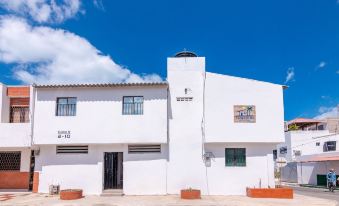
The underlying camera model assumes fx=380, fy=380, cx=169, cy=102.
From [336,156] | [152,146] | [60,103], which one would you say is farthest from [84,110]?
[336,156]

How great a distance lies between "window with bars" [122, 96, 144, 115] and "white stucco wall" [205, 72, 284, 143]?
3.87 metres

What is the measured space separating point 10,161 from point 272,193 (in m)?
16.5

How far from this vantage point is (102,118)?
22.0 metres

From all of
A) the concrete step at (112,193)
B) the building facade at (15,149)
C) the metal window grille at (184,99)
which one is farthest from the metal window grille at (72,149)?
the metal window grille at (184,99)

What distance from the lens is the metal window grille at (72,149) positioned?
22625mm

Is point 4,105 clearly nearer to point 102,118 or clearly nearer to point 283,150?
point 102,118

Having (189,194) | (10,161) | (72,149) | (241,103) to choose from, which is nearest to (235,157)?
(241,103)

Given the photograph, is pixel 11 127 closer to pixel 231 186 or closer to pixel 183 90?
pixel 183 90

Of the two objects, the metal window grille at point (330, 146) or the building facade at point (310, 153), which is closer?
the building facade at point (310, 153)

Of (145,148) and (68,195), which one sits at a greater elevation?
(145,148)

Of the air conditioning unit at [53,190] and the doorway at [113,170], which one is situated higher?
the doorway at [113,170]

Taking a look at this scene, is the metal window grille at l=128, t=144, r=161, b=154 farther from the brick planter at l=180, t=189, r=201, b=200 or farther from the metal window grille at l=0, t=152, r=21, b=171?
the metal window grille at l=0, t=152, r=21, b=171

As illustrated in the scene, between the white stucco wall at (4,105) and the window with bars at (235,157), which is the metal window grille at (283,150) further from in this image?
the white stucco wall at (4,105)

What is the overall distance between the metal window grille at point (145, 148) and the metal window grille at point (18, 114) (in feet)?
25.4
